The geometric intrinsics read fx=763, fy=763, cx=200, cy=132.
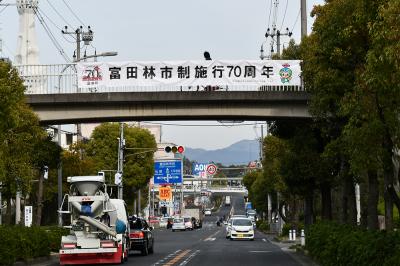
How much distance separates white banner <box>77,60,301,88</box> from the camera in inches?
1305

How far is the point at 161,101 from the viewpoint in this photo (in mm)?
32719

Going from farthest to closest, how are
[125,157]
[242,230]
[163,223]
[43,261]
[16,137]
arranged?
[163,223], [125,157], [242,230], [43,261], [16,137]

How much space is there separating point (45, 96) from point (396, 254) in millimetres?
21911

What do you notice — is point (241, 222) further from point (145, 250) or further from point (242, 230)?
Result: point (145, 250)

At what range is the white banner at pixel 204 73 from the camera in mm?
33156

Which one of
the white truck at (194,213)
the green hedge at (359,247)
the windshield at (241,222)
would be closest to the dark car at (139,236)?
the green hedge at (359,247)

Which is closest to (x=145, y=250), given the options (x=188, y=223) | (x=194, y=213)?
(x=188, y=223)

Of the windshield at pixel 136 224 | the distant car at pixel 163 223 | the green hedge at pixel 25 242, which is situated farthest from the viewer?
the distant car at pixel 163 223

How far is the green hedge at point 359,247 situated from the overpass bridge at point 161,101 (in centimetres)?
961

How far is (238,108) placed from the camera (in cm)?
3338

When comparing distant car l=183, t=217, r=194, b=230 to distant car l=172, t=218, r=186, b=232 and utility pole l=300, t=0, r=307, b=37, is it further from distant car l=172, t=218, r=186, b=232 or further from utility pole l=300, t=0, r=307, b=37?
utility pole l=300, t=0, r=307, b=37

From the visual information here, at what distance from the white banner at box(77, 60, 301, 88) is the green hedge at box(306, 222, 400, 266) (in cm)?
1046

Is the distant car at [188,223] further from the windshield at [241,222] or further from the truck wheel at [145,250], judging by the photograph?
the truck wheel at [145,250]

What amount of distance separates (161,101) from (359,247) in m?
17.3
